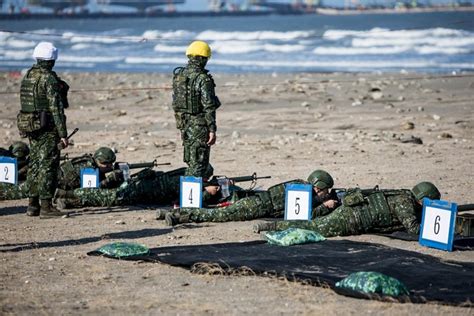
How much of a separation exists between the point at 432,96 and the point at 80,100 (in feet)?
32.6

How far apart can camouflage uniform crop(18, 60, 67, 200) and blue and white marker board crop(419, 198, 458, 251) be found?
4394mm

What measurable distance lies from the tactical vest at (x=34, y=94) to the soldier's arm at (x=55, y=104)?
0.09 metres

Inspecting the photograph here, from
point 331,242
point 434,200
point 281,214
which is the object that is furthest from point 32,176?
point 434,200

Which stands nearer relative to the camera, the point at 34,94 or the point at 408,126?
the point at 34,94

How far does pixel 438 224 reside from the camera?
11258 mm

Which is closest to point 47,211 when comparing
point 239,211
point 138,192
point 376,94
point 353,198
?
point 138,192

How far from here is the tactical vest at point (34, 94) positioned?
510 inches

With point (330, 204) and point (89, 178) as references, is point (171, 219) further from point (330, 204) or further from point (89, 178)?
point (89, 178)

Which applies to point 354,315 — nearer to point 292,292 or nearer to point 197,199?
point 292,292

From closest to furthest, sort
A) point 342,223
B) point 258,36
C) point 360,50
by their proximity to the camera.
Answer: point 342,223
point 360,50
point 258,36

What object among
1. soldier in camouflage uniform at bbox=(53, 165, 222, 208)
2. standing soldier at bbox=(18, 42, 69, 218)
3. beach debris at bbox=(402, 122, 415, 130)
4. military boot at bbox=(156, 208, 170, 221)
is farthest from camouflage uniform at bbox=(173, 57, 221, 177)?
beach debris at bbox=(402, 122, 415, 130)

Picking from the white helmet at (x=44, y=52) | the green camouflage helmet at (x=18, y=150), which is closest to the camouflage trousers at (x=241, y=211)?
the white helmet at (x=44, y=52)

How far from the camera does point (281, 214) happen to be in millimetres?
Answer: 12977

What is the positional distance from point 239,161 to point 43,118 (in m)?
6.01
